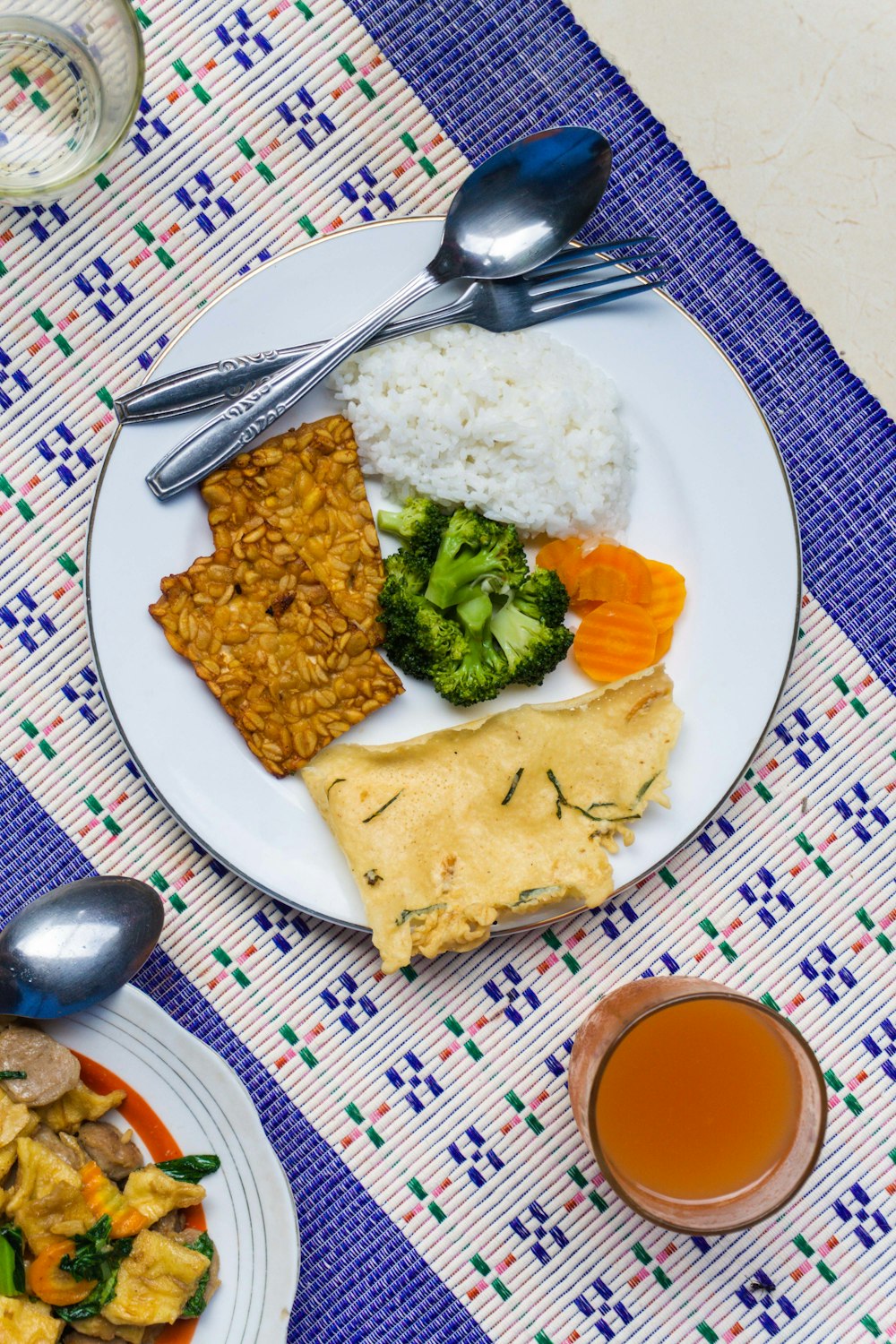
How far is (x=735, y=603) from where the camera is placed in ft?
9.53

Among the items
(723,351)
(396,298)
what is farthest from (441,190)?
(723,351)

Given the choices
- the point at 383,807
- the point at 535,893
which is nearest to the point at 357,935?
the point at 383,807

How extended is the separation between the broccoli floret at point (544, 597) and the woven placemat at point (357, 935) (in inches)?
21.3

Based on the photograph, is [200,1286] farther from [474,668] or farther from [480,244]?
[480,244]

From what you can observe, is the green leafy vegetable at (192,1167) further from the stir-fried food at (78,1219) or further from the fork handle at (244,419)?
the fork handle at (244,419)

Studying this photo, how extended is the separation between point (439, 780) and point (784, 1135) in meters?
1.18

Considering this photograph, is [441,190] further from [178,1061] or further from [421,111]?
[178,1061]

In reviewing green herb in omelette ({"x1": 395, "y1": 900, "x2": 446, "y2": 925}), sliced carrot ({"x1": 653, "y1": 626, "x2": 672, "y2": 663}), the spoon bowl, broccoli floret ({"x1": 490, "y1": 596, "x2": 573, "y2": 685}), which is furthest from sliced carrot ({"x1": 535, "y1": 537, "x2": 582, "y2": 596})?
green herb in omelette ({"x1": 395, "y1": 900, "x2": 446, "y2": 925})

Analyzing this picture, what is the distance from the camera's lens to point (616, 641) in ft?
9.39

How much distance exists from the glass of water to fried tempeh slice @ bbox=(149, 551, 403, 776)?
1090mm

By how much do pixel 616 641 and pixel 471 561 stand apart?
0.43 m

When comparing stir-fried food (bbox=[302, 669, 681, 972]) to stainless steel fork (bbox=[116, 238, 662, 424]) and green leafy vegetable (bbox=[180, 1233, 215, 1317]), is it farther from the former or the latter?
stainless steel fork (bbox=[116, 238, 662, 424])

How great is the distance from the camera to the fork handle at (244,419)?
273cm

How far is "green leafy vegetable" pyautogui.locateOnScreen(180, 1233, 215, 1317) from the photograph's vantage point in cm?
266
